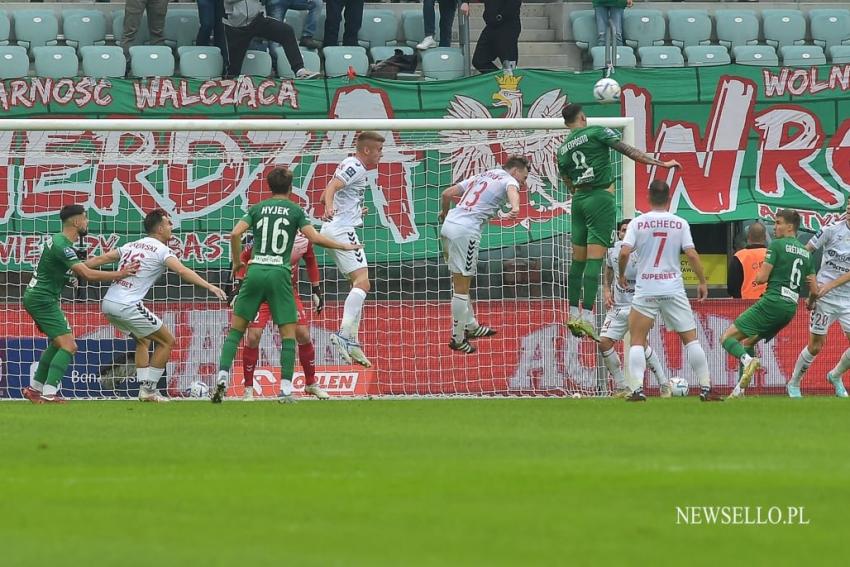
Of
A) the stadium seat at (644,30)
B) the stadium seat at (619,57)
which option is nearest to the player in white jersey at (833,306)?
the stadium seat at (619,57)

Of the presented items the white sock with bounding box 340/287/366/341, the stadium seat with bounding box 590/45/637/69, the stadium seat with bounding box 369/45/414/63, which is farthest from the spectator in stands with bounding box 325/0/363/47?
the white sock with bounding box 340/287/366/341

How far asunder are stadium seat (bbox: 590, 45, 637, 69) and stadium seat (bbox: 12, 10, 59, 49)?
27.2 ft

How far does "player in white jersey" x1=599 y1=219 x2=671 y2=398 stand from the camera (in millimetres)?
15570

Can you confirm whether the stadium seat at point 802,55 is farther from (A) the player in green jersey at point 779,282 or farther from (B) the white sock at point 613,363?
(B) the white sock at point 613,363

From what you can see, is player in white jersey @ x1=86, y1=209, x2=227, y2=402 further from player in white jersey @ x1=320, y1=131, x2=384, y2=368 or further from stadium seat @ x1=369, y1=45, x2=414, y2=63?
stadium seat @ x1=369, y1=45, x2=414, y2=63

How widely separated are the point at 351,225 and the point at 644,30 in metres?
10.5

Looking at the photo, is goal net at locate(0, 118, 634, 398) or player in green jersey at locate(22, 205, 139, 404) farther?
goal net at locate(0, 118, 634, 398)

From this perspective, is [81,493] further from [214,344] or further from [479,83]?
[479,83]

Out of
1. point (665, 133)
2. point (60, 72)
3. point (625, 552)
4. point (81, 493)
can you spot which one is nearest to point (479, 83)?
point (665, 133)

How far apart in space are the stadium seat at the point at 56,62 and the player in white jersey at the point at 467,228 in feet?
25.5

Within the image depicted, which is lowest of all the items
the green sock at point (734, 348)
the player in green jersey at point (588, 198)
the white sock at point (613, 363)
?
the white sock at point (613, 363)

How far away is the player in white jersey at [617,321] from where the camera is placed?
15570mm

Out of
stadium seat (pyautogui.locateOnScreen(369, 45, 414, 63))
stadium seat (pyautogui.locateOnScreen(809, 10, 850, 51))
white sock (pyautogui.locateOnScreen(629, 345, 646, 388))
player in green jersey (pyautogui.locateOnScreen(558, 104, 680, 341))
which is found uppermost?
stadium seat (pyautogui.locateOnScreen(809, 10, 850, 51))

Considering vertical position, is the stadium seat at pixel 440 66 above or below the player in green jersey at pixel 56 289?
above
